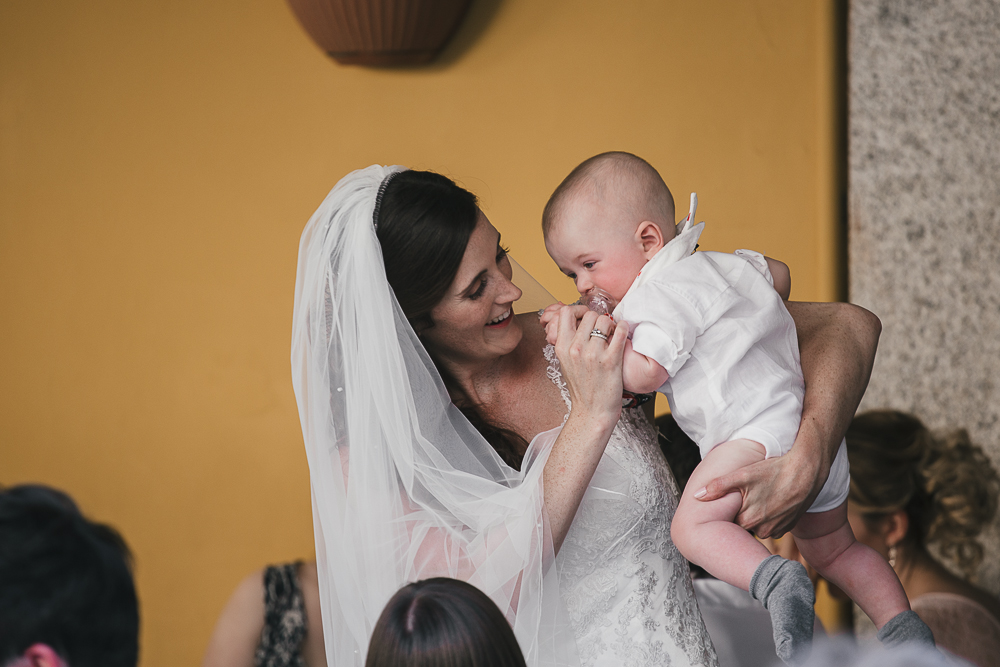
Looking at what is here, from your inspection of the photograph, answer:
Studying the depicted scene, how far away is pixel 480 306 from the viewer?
1502 mm

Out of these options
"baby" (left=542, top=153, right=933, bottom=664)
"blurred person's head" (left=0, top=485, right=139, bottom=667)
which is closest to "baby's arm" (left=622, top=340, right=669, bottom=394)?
"baby" (left=542, top=153, right=933, bottom=664)

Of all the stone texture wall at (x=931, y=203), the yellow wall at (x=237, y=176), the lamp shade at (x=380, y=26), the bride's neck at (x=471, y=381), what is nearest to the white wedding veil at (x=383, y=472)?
the bride's neck at (x=471, y=381)

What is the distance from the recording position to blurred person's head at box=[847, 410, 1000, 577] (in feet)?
7.51

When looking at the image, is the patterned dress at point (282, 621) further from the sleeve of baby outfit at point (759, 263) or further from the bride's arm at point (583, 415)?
the sleeve of baby outfit at point (759, 263)

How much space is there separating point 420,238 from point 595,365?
404 mm

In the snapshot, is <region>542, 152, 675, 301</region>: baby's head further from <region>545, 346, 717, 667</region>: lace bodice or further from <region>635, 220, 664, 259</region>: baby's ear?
<region>545, 346, 717, 667</region>: lace bodice

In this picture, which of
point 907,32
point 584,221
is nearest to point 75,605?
point 584,221

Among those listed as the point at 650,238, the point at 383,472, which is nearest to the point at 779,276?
the point at 650,238

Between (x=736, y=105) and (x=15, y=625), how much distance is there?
2492 millimetres

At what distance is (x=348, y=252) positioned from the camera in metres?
1.45

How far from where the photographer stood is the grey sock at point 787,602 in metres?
A: 1.05

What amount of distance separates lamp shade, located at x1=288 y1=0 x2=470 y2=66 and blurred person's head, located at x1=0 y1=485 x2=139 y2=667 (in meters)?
1.86

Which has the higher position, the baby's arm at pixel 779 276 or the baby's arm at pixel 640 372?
the baby's arm at pixel 779 276

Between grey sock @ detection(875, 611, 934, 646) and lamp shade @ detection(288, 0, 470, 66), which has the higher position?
lamp shade @ detection(288, 0, 470, 66)
